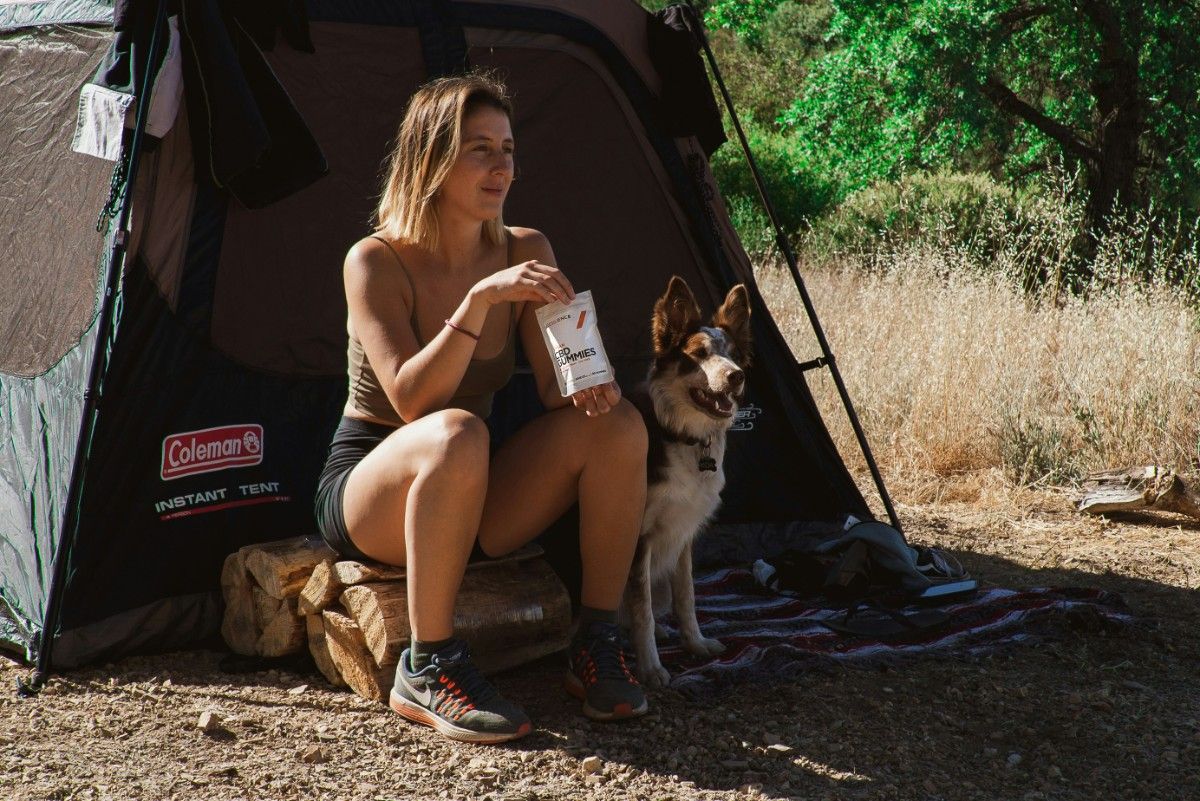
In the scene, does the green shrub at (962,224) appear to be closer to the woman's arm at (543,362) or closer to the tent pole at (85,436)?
the woman's arm at (543,362)

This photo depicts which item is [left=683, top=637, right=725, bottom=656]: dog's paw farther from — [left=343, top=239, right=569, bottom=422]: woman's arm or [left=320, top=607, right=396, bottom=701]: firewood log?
[left=343, top=239, right=569, bottom=422]: woman's arm

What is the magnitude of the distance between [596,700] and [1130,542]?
9.80 feet

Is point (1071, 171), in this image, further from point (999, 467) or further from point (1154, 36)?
point (999, 467)

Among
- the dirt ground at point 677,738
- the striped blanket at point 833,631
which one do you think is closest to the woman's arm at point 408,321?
the dirt ground at point 677,738

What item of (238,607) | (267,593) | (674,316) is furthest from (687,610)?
(238,607)

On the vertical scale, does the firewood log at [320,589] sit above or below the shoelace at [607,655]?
above

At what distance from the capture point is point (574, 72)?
4.12m

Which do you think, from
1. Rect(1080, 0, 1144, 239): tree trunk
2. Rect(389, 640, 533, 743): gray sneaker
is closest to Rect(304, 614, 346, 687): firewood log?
Rect(389, 640, 533, 743): gray sneaker

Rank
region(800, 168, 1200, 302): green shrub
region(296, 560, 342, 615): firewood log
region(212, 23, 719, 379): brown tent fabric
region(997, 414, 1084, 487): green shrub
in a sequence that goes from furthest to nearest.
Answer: region(800, 168, 1200, 302): green shrub
region(997, 414, 1084, 487): green shrub
region(212, 23, 719, 379): brown tent fabric
region(296, 560, 342, 615): firewood log

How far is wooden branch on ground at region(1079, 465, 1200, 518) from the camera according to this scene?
5164 millimetres

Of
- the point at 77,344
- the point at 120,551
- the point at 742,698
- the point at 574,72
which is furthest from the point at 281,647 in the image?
the point at 574,72

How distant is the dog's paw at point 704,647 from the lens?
139 inches

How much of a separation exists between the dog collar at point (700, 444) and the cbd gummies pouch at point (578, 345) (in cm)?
89

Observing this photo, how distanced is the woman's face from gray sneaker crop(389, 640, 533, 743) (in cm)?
110
